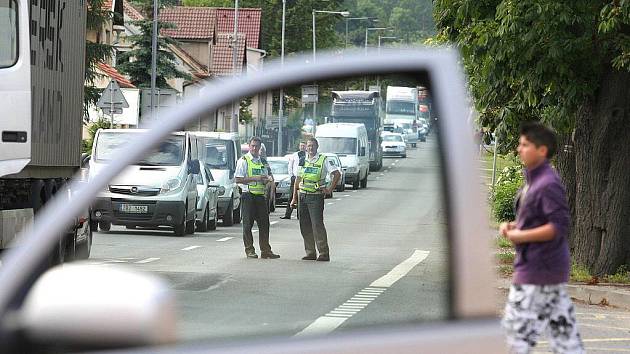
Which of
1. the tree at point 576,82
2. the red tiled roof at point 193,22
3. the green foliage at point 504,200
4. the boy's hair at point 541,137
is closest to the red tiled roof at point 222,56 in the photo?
the red tiled roof at point 193,22

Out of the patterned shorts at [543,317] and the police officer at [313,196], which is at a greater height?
the police officer at [313,196]

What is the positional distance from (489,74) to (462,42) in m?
0.51

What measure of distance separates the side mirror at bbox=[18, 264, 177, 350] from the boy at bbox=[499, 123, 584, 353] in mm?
5474

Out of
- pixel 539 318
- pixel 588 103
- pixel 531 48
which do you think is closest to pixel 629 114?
pixel 588 103

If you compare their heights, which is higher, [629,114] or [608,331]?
A: [629,114]

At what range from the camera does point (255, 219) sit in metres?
3.20

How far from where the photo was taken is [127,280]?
2.77m

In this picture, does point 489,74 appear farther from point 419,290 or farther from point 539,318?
point 419,290

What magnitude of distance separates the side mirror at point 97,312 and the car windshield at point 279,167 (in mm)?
542

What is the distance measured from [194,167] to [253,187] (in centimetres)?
14

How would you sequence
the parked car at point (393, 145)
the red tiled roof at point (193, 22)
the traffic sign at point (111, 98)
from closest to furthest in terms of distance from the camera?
the parked car at point (393, 145) → the traffic sign at point (111, 98) → the red tiled roof at point (193, 22)

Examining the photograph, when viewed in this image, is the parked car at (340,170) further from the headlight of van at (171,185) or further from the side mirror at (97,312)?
the side mirror at (97,312)

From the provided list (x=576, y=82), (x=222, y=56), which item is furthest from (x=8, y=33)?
(x=222, y=56)

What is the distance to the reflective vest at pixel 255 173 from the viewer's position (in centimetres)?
320
